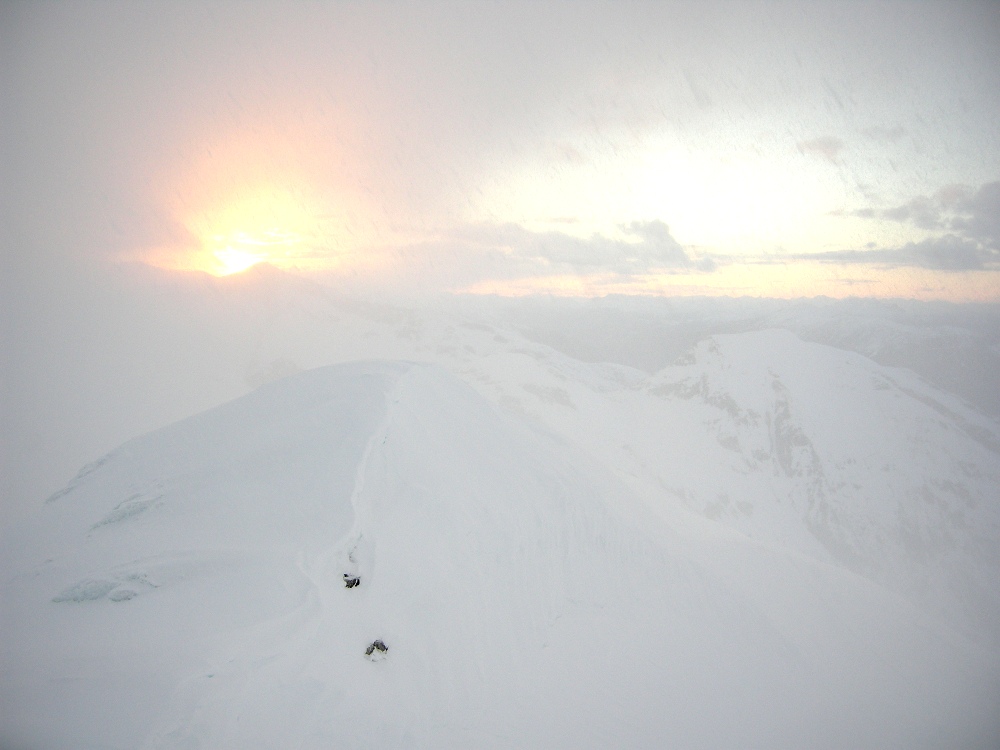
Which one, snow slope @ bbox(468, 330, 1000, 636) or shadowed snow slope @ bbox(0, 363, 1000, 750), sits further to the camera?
snow slope @ bbox(468, 330, 1000, 636)

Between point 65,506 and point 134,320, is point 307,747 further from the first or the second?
point 134,320

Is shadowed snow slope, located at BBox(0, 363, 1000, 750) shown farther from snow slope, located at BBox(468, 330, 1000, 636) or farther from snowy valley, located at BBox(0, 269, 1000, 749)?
snow slope, located at BBox(468, 330, 1000, 636)

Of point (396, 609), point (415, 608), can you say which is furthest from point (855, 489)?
point (396, 609)

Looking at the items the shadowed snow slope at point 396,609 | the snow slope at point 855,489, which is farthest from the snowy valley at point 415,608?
the snow slope at point 855,489

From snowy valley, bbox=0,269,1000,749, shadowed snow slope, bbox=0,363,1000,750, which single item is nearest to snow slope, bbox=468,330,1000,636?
snowy valley, bbox=0,269,1000,749

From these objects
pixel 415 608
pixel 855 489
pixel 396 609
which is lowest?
→ pixel 855 489

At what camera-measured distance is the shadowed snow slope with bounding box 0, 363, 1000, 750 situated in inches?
286

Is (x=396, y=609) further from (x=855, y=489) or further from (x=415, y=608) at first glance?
(x=855, y=489)

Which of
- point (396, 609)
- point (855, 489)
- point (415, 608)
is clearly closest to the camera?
point (396, 609)

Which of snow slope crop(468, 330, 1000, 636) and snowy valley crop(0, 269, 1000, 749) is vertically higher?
snowy valley crop(0, 269, 1000, 749)

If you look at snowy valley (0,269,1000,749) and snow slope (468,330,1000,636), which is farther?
snow slope (468,330,1000,636)

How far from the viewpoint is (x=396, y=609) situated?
32.7 feet

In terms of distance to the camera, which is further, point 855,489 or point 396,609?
point 855,489

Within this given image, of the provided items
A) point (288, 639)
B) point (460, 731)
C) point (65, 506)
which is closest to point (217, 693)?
point (288, 639)
